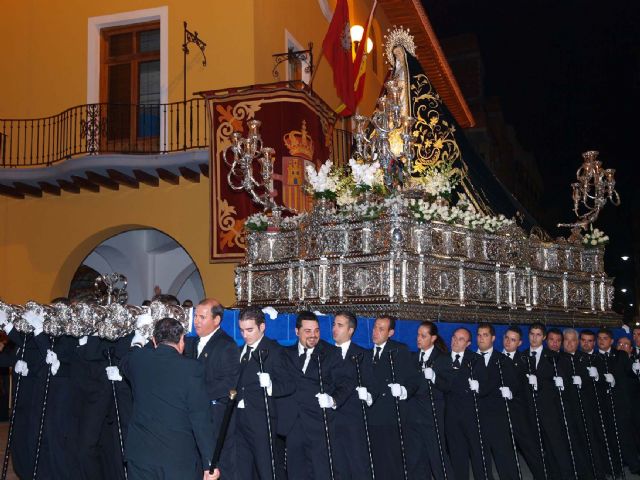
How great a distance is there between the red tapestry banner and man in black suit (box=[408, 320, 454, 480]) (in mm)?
5332

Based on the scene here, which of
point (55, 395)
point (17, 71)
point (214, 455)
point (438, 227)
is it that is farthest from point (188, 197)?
point (214, 455)

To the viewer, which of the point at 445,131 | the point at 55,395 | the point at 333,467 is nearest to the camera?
the point at 333,467

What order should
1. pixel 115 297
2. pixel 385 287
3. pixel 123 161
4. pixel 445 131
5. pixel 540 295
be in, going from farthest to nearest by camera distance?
pixel 123 161
pixel 445 131
pixel 540 295
pixel 385 287
pixel 115 297

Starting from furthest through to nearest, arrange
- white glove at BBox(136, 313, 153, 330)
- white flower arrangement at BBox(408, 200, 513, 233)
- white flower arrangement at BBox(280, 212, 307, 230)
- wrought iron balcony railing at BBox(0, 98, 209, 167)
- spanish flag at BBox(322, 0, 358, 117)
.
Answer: wrought iron balcony railing at BBox(0, 98, 209, 167) < spanish flag at BBox(322, 0, 358, 117) < white flower arrangement at BBox(280, 212, 307, 230) < white flower arrangement at BBox(408, 200, 513, 233) < white glove at BBox(136, 313, 153, 330)

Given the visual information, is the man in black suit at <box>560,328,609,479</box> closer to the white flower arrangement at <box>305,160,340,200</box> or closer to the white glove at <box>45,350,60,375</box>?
the white flower arrangement at <box>305,160,340,200</box>

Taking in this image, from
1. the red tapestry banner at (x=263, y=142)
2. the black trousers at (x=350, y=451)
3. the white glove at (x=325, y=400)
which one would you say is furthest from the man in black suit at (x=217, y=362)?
the red tapestry banner at (x=263, y=142)

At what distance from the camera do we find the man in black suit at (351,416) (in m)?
7.17

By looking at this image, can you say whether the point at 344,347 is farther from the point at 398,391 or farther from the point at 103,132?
the point at 103,132

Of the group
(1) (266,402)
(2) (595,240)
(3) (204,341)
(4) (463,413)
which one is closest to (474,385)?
(4) (463,413)

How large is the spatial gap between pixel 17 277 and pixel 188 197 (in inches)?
154

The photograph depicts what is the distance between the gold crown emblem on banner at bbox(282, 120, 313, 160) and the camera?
1311 cm

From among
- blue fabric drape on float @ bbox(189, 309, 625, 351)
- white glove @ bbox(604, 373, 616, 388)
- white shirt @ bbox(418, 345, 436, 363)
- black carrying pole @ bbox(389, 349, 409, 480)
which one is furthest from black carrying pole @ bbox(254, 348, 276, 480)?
white glove @ bbox(604, 373, 616, 388)

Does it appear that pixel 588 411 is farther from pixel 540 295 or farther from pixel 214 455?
pixel 214 455

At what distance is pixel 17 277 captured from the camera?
15.7 metres
